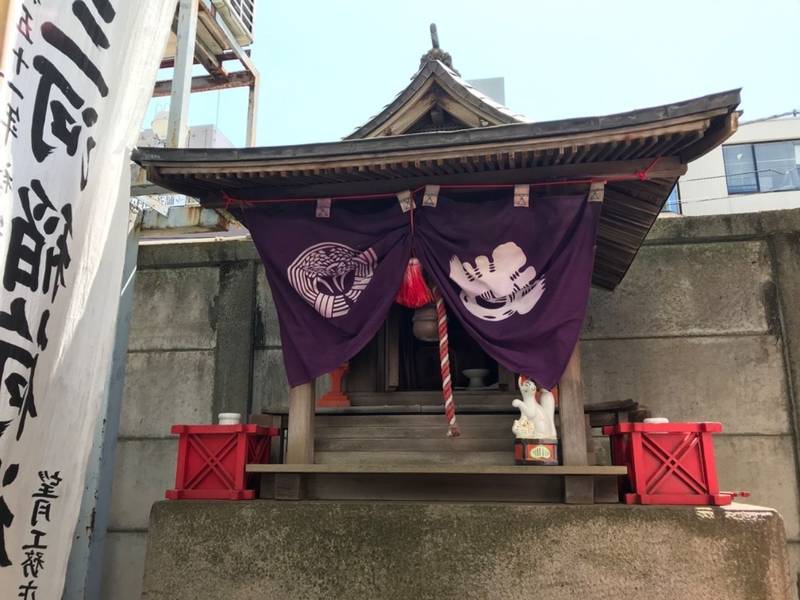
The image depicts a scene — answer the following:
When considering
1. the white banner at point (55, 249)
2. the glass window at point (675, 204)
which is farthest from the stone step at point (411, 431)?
the glass window at point (675, 204)

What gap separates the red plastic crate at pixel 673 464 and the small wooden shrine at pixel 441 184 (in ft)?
0.75

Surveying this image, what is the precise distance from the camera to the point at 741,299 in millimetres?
7137

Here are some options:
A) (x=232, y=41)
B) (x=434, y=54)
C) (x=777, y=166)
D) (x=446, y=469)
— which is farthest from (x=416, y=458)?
(x=777, y=166)

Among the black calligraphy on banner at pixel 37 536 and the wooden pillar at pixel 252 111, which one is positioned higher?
the wooden pillar at pixel 252 111

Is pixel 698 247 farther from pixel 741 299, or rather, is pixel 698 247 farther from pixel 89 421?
pixel 89 421

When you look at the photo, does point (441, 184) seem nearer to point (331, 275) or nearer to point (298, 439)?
point (331, 275)

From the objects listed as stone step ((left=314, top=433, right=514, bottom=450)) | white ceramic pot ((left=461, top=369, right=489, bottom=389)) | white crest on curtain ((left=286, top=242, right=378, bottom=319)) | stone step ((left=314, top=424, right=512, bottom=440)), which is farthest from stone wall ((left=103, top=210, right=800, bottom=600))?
white crest on curtain ((left=286, top=242, right=378, bottom=319))

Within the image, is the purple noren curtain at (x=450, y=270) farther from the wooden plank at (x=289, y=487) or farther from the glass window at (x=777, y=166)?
the glass window at (x=777, y=166)

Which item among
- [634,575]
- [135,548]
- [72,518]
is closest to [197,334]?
[135,548]

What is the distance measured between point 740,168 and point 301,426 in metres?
22.8

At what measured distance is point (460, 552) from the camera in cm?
457

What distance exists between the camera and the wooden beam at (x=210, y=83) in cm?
994

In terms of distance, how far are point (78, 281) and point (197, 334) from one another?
3041mm

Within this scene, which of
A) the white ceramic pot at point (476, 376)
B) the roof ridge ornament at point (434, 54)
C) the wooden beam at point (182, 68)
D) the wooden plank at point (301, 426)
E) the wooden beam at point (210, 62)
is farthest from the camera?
the wooden beam at point (210, 62)
